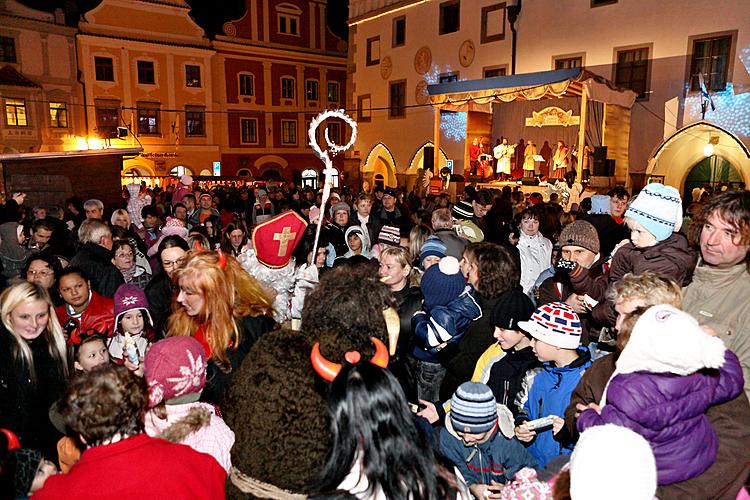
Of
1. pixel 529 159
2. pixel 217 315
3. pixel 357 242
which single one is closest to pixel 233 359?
pixel 217 315

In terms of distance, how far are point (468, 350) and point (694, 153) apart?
16805mm

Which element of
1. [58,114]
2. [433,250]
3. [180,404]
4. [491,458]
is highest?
[58,114]

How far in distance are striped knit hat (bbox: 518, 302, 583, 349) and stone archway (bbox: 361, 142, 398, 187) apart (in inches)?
932

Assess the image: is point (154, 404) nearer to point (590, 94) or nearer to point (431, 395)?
point (431, 395)

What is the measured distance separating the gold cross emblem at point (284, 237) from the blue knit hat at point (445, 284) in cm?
162

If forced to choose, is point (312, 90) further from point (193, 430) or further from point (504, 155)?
point (193, 430)

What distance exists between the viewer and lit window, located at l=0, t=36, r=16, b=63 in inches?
1045

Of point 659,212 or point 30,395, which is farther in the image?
point 659,212

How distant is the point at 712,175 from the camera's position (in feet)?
53.8

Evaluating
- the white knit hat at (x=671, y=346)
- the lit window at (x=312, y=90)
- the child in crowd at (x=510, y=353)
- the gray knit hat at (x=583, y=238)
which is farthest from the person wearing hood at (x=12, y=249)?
the lit window at (x=312, y=90)

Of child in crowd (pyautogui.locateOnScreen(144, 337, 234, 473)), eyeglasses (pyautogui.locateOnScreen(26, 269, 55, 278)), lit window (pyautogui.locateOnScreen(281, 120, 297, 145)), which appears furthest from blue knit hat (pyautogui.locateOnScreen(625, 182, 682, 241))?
lit window (pyautogui.locateOnScreen(281, 120, 297, 145))

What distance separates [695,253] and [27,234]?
787cm

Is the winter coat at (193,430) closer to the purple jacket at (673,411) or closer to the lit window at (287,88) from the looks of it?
the purple jacket at (673,411)

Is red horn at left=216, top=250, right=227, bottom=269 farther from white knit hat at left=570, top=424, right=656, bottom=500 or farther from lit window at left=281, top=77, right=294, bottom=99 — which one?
lit window at left=281, top=77, right=294, bottom=99
